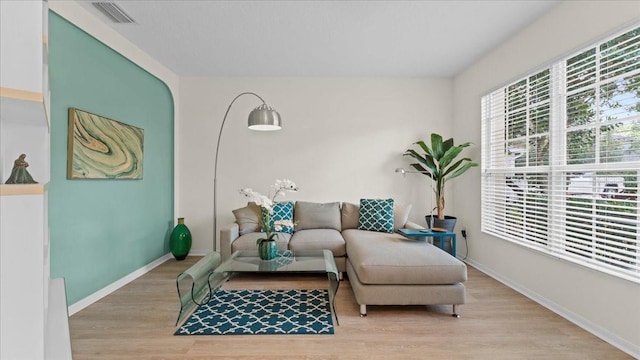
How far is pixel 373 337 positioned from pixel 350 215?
6.82 ft

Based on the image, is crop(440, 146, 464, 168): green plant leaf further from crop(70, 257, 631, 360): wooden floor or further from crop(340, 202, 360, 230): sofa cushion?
crop(70, 257, 631, 360): wooden floor

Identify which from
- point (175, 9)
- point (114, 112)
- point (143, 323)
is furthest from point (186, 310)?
point (175, 9)

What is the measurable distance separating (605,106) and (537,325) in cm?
177

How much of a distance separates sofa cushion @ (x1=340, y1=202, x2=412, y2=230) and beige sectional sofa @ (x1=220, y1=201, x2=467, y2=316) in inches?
8.3

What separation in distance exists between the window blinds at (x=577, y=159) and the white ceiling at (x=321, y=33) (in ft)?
2.34

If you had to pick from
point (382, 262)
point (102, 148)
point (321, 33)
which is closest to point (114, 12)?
point (102, 148)

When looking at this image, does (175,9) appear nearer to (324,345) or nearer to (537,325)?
(324,345)

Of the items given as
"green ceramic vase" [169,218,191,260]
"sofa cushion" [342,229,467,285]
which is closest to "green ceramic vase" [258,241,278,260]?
"sofa cushion" [342,229,467,285]

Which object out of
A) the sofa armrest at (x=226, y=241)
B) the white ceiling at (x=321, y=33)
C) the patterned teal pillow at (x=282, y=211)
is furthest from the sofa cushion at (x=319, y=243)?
the white ceiling at (x=321, y=33)

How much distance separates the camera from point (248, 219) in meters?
3.91

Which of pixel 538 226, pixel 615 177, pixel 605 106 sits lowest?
pixel 538 226

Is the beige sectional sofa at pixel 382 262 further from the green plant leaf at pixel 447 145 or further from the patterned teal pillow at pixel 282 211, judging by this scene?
the green plant leaf at pixel 447 145

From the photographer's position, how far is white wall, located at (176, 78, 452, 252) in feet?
14.9

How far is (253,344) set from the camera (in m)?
2.11
